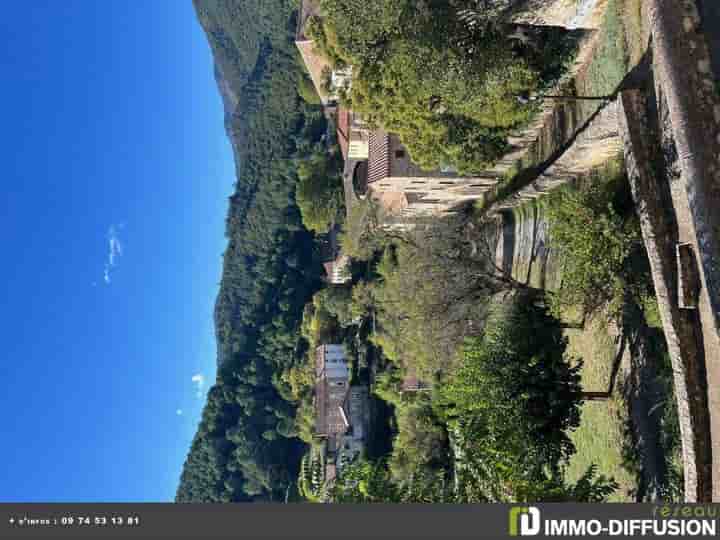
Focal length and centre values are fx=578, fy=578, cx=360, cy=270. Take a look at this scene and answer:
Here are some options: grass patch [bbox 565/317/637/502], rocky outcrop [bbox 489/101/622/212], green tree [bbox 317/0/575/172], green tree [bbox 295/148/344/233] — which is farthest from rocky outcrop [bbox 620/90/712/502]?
green tree [bbox 295/148/344/233]

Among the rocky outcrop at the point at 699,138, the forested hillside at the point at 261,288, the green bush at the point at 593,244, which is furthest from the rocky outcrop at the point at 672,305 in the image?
the forested hillside at the point at 261,288

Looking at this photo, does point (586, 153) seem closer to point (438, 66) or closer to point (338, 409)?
point (438, 66)

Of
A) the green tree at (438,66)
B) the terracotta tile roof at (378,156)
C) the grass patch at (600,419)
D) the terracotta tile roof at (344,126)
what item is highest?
the terracotta tile roof at (344,126)

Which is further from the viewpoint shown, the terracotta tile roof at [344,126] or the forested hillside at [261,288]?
the forested hillside at [261,288]

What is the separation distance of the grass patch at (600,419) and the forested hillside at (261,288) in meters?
53.3

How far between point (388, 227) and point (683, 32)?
2839 cm

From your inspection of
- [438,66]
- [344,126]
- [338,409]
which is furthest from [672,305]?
[338,409]

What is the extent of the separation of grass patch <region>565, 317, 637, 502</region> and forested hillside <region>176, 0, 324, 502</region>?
5327cm

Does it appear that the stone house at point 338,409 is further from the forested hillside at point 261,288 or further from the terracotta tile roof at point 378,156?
the terracotta tile roof at point 378,156

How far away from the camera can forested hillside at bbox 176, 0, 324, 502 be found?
7588 centimetres

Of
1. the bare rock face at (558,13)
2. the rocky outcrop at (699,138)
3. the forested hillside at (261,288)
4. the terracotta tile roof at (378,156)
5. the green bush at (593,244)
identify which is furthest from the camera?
the forested hillside at (261,288)

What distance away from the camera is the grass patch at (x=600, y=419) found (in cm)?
1867

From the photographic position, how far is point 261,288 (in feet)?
270

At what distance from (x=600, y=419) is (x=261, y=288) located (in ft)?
217
